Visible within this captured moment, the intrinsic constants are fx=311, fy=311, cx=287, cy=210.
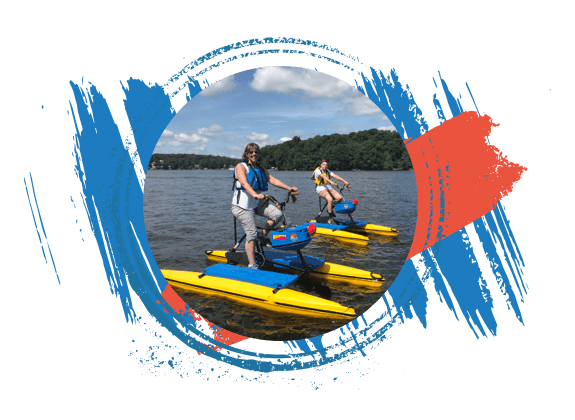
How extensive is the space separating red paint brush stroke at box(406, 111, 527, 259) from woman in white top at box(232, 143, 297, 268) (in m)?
2.92

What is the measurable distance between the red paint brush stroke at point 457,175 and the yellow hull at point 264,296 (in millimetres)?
1996

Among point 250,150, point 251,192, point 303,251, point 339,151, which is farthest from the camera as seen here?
point 339,151

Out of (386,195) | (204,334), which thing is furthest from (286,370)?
(386,195)

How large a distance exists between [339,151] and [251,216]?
3342 centimetres

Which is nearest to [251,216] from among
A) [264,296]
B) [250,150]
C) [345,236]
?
[250,150]

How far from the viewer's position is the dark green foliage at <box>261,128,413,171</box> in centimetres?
3866

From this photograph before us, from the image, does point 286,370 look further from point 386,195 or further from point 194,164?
point 194,164

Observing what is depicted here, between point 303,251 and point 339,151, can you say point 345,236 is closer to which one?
point 303,251

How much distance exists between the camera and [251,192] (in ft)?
21.0

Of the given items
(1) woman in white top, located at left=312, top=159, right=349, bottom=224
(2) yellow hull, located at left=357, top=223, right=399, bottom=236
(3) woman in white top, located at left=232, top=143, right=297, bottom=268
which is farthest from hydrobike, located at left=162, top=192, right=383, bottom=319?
(2) yellow hull, located at left=357, top=223, right=399, bottom=236

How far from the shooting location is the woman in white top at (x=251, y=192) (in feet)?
21.6

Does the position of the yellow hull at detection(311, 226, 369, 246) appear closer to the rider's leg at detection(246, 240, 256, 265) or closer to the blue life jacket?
the rider's leg at detection(246, 240, 256, 265)

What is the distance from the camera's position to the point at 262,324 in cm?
568

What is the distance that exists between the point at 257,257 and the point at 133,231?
3627mm
